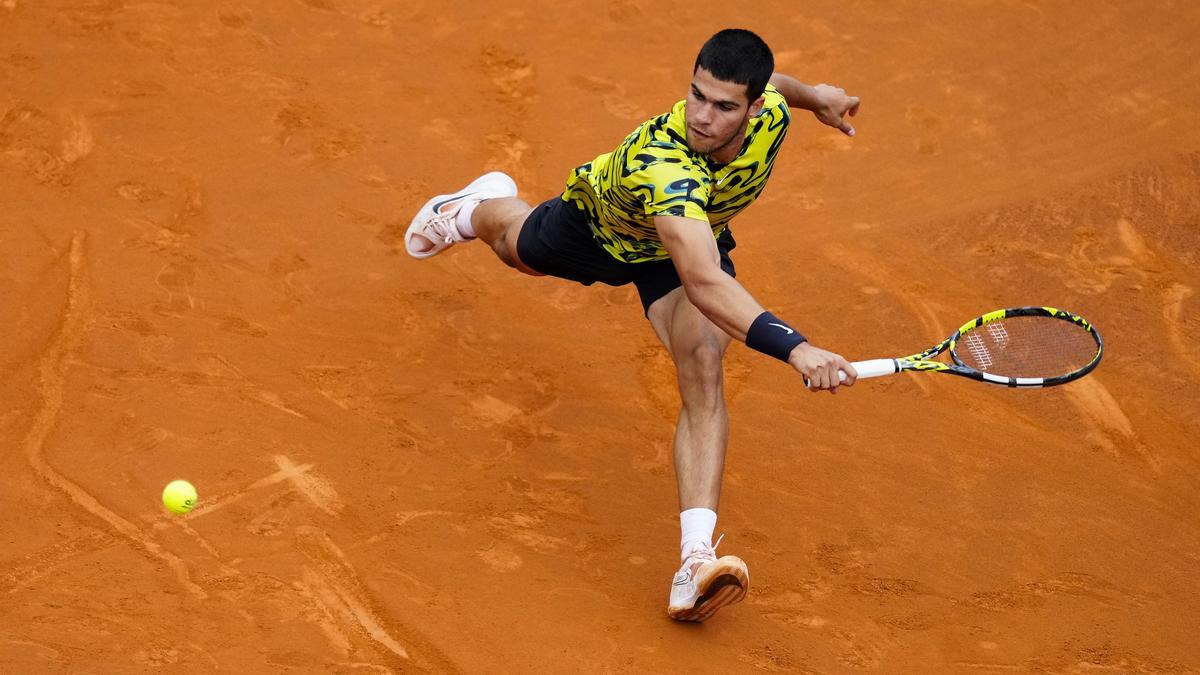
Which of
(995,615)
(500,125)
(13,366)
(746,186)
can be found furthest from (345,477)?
(500,125)

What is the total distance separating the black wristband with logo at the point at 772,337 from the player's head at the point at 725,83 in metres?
0.73

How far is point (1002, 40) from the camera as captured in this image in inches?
372

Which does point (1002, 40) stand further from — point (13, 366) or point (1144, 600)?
point (13, 366)

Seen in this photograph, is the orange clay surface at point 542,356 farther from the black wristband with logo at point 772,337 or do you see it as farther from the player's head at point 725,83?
the player's head at point 725,83

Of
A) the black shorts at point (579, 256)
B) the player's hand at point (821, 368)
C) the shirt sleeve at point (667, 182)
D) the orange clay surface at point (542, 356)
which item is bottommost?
the orange clay surface at point (542, 356)

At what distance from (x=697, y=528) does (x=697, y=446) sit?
1.05 ft

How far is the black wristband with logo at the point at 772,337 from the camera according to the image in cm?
478

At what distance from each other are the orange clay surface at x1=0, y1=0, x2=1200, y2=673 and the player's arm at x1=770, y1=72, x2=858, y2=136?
133cm

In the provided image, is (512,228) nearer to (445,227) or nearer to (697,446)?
(445,227)

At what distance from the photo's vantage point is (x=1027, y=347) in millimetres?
5734

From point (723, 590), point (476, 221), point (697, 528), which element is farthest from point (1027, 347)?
point (476, 221)

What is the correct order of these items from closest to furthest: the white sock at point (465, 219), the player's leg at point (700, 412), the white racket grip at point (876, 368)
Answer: the white racket grip at point (876, 368), the player's leg at point (700, 412), the white sock at point (465, 219)

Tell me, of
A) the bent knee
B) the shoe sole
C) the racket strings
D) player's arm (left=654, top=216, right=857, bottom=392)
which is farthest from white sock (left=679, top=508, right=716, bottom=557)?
the racket strings

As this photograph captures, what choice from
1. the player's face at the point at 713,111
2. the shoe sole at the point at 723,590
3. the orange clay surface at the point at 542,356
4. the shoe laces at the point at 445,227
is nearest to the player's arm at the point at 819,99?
the player's face at the point at 713,111
